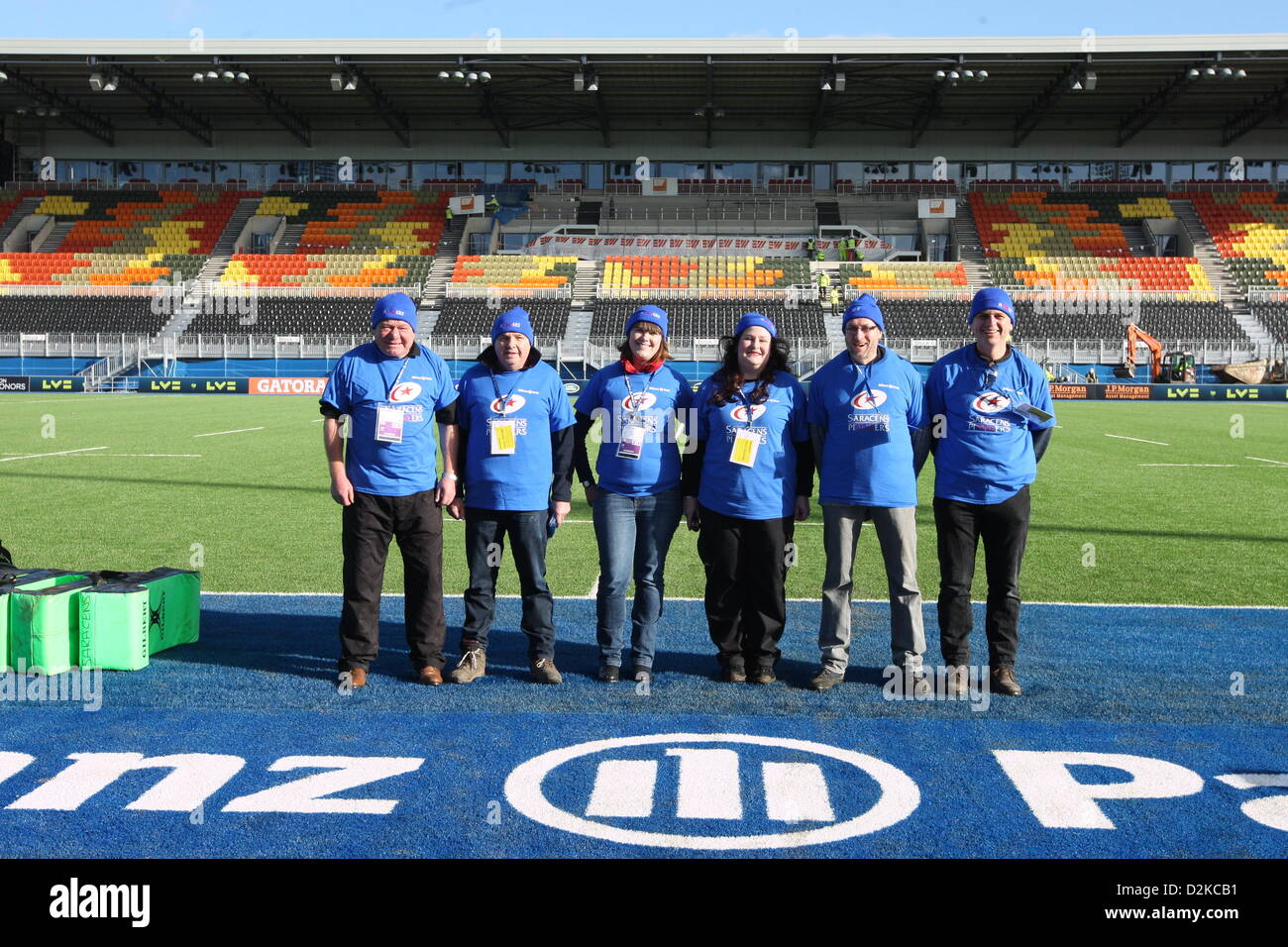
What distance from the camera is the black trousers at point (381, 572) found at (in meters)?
5.56

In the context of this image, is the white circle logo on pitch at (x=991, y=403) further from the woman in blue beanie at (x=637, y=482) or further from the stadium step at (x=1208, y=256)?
the stadium step at (x=1208, y=256)

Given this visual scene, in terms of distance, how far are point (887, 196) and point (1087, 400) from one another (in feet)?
64.4

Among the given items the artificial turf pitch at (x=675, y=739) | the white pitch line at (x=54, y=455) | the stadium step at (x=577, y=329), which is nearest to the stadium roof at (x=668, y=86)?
the stadium step at (x=577, y=329)

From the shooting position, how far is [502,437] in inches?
223

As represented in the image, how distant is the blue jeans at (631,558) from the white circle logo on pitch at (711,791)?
917 millimetres

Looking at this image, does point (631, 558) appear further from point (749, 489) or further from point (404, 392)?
point (404, 392)

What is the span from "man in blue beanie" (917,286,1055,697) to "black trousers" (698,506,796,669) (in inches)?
33.3

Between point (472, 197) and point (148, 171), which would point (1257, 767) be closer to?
point (472, 197)

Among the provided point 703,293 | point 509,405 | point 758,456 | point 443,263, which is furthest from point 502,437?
point 443,263

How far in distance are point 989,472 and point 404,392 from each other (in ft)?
9.88

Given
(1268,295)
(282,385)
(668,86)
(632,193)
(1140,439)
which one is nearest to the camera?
(1140,439)

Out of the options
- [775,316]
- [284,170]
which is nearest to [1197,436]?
[775,316]

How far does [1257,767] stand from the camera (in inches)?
174
